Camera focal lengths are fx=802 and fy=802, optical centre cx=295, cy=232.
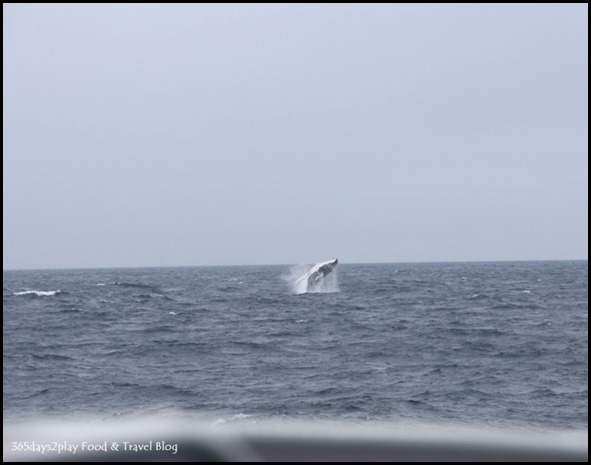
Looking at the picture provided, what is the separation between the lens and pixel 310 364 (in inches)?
703

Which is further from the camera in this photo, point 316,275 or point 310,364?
point 316,275

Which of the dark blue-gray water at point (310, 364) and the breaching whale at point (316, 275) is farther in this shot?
the breaching whale at point (316, 275)

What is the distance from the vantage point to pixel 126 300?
4334cm

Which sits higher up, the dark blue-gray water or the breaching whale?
the breaching whale

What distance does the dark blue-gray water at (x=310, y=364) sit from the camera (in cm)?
1319

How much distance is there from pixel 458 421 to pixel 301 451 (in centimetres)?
1099

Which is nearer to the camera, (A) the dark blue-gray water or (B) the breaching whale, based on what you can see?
(A) the dark blue-gray water

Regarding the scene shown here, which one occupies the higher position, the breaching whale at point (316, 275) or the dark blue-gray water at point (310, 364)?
the breaching whale at point (316, 275)

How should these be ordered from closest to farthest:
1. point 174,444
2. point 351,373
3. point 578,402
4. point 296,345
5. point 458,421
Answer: point 174,444 → point 458,421 → point 578,402 → point 351,373 → point 296,345

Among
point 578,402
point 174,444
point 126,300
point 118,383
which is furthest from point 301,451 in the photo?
point 126,300

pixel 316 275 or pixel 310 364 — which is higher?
pixel 316 275

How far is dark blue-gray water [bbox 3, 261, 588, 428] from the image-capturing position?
43.3ft

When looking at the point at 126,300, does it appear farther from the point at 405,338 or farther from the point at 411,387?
the point at 411,387

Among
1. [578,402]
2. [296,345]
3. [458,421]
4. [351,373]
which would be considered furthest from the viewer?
[296,345]
